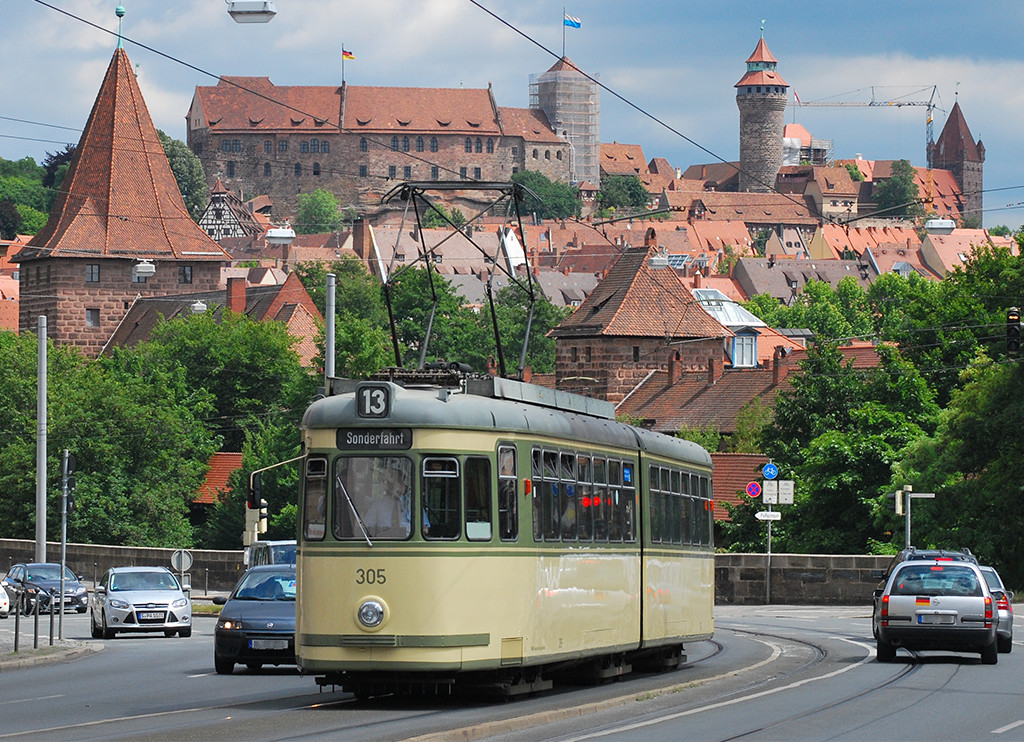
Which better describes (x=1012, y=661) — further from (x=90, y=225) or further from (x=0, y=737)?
(x=90, y=225)

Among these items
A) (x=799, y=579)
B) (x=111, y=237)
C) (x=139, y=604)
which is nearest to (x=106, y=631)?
(x=139, y=604)

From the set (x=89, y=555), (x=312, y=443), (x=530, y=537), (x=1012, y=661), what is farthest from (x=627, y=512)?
(x=89, y=555)

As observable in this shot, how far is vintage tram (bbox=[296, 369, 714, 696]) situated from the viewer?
52.6ft

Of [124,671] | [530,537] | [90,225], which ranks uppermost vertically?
[90,225]

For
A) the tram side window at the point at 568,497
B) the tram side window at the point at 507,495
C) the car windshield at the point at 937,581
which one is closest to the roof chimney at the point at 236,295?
the car windshield at the point at 937,581

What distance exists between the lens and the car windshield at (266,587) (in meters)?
23.5

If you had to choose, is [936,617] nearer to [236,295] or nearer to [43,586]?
[43,586]

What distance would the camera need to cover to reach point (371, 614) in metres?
16.0

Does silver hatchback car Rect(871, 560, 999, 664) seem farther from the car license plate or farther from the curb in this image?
the curb

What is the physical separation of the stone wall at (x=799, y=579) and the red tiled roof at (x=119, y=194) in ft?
235

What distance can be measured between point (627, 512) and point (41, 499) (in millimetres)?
29209

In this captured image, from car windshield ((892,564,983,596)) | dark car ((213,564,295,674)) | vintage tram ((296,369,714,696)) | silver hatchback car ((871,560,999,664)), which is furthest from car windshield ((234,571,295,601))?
car windshield ((892,564,983,596))

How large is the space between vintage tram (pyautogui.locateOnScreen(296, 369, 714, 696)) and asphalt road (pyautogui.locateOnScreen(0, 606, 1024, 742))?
45 cm

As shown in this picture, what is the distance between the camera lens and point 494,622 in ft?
53.6
